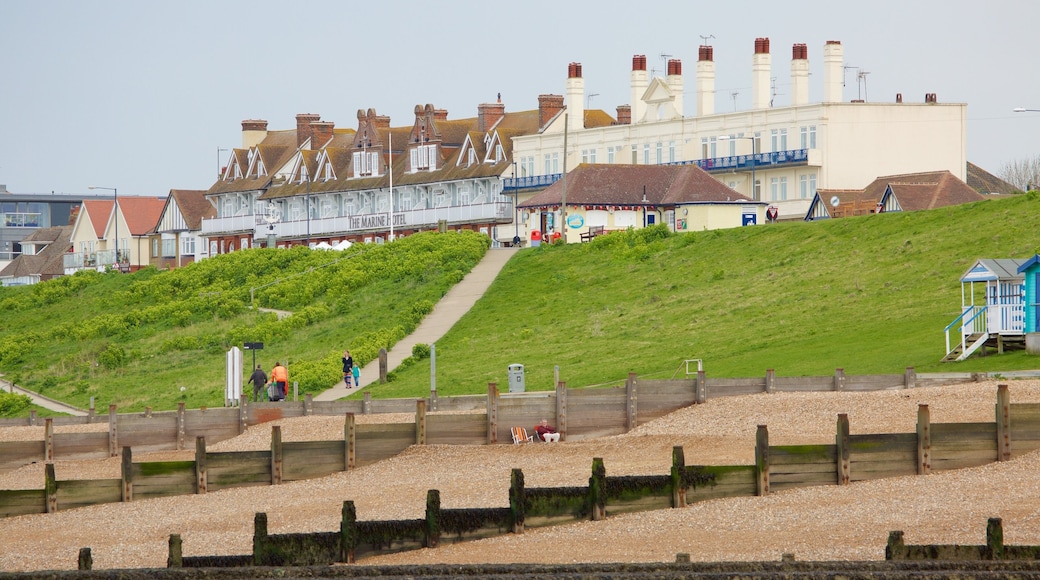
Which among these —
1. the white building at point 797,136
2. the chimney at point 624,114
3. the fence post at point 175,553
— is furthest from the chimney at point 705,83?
the fence post at point 175,553

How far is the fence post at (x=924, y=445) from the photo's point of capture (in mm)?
26594

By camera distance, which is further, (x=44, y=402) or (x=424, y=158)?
(x=424, y=158)

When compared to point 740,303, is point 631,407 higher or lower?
lower

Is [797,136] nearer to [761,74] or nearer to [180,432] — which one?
[761,74]

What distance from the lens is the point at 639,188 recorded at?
3401 inches

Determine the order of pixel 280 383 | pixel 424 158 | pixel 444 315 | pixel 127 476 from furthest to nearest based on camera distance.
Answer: pixel 424 158 < pixel 444 315 < pixel 280 383 < pixel 127 476

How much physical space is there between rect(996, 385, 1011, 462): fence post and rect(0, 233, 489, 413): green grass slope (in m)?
32.2

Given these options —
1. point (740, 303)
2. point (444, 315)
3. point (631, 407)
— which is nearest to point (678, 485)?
point (631, 407)

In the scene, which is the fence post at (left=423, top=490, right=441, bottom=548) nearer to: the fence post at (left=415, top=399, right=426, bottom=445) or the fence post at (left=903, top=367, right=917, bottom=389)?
the fence post at (left=415, top=399, right=426, bottom=445)

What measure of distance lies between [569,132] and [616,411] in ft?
226

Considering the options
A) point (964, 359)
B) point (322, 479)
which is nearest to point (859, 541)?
point (322, 479)

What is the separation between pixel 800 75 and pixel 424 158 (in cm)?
3166

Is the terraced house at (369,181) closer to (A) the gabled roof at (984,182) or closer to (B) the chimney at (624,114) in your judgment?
(B) the chimney at (624,114)

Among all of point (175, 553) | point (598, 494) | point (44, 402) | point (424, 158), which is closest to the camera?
point (175, 553)
